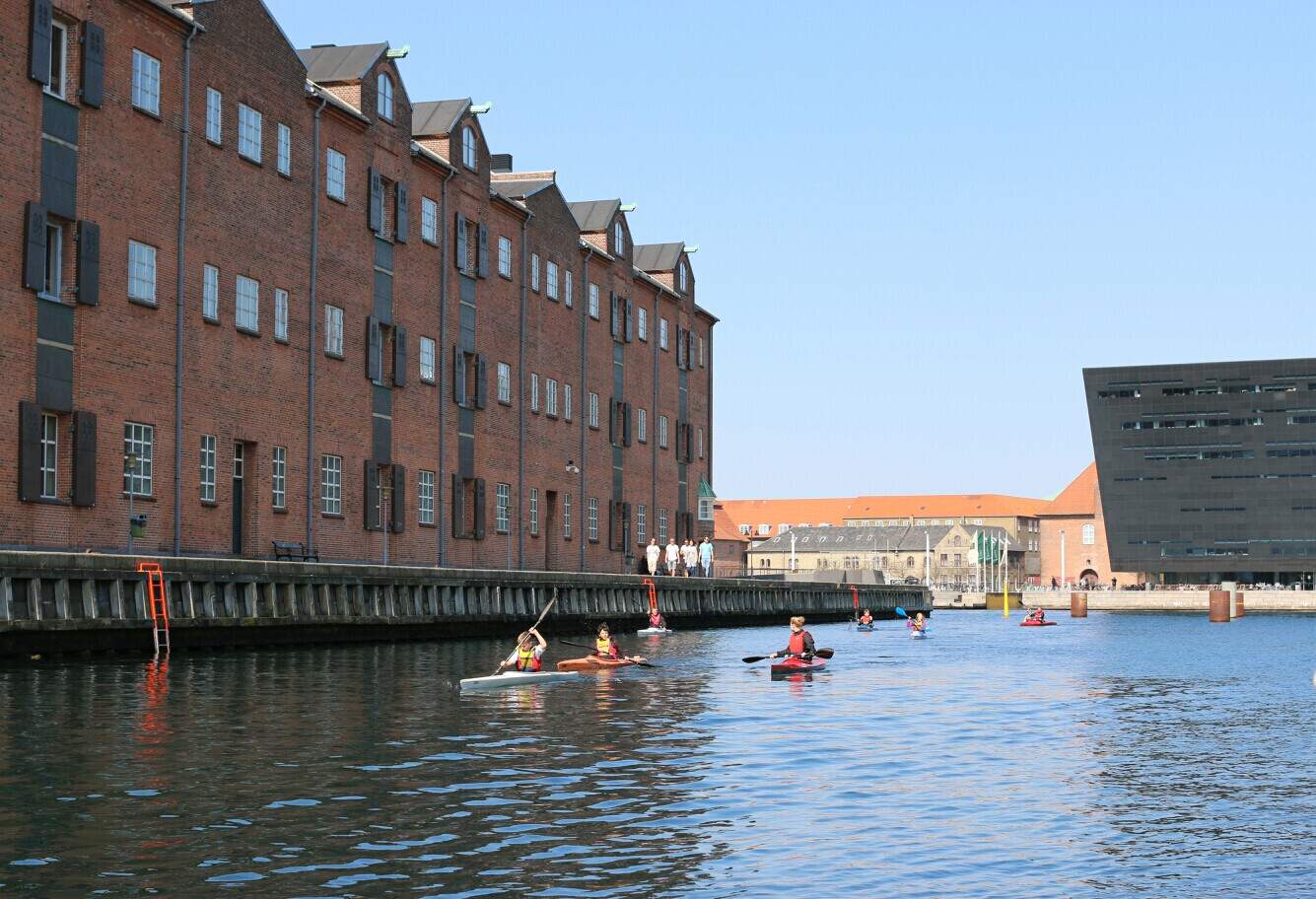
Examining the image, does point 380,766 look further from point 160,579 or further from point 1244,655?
point 1244,655

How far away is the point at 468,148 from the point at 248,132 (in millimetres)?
17066

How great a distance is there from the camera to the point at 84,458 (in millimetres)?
46844

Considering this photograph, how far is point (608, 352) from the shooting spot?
285 ft

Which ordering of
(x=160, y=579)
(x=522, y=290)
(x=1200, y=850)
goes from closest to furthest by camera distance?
(x=1200, y=850) < (x=160, y=579) < (x=522, y=290)

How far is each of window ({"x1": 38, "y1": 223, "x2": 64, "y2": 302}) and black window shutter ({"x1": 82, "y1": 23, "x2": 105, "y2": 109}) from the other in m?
3.65

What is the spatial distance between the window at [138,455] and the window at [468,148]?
24.9 m

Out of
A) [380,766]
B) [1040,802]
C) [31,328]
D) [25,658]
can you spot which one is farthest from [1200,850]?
[31,328]

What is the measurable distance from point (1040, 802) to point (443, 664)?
26095 millimetres

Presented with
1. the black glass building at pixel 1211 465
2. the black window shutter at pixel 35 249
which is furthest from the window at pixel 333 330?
the black glass building at pixel 1211 465

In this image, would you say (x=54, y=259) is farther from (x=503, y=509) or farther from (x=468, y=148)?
(x=503, y=509)

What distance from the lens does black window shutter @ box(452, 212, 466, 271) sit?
70.0 meters

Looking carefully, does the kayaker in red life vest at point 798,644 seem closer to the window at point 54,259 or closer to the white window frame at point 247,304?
the white window frame at point 247,304

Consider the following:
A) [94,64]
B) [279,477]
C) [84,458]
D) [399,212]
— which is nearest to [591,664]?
[84,458]

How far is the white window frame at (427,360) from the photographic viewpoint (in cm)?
6731
